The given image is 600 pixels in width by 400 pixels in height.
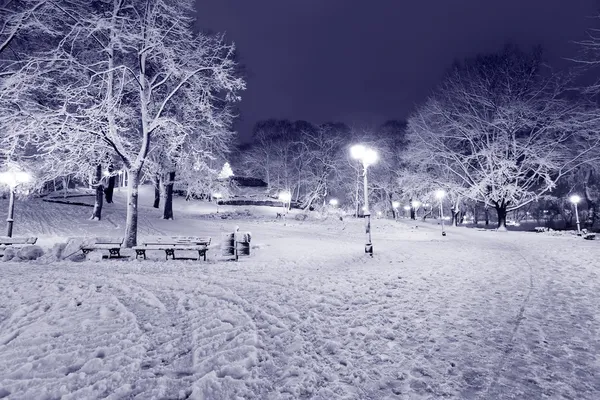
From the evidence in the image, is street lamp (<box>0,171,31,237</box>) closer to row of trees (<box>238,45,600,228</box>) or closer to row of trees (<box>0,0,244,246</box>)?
row of trees (<box>0,0,244,246</box>)

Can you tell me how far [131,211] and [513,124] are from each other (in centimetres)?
2476

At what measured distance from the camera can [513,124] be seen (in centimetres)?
2098

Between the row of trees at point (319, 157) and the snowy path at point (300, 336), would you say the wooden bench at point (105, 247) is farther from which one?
the row of trees at point (319, 157)

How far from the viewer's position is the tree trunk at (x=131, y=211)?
11.3m

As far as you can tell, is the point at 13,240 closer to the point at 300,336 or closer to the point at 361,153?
the point at 300,336

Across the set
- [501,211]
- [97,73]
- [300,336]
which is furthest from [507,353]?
[501,211]

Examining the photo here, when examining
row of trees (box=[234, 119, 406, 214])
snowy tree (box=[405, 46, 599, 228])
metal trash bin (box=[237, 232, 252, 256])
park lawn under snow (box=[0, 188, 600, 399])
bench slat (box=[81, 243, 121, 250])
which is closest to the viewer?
park lawn under snow (box=[0, 188, 600, 399])

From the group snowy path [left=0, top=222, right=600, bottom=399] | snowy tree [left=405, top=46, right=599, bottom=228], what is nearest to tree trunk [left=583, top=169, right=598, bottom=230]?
snowy tree [left=405, top=46, right=599, bottom=228]

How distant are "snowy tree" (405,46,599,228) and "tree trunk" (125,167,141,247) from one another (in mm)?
21337

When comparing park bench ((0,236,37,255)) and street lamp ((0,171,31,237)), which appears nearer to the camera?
park bench ((0,236,37,255))

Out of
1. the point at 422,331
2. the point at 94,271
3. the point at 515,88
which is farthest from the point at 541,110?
the point at 94,271

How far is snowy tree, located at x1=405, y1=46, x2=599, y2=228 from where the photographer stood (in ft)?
66.8

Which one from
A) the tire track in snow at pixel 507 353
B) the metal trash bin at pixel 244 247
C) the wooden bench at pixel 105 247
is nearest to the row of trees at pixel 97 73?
the wooden bench at pixel 105 247

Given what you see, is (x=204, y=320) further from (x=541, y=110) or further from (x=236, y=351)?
(x=541, y=110)
